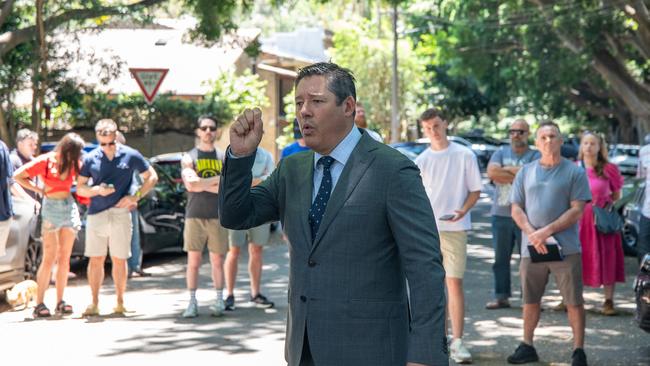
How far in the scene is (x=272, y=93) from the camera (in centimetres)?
4766

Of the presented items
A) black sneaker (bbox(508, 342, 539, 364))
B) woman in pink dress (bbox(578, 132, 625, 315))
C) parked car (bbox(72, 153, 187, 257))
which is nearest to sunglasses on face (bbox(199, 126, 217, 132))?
woman in pink dress (bbox(578, 132, 625, 315))

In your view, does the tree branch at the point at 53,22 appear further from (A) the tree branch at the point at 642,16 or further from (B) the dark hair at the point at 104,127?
(A) the tree branch at the point at 642,16

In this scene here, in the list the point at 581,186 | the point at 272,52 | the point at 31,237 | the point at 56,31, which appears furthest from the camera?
the point at 272,52

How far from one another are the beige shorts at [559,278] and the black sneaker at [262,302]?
358 cm

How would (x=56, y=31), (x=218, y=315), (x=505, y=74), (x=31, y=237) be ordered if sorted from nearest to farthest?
(x=218, y=315) → (x=31, y=237) → (x=56, y=31) → (x=505, y=74)

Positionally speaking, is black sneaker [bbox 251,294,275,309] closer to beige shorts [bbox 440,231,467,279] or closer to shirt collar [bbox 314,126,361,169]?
beige shorts [bbox 440,231,467,279]

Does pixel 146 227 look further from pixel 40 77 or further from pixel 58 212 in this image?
pixel 58 212

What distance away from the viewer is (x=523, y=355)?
29.2ft

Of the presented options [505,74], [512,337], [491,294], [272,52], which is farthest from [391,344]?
[272,52]

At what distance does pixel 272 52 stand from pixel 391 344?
42908 millimetres

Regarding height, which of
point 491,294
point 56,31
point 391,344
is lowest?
point 491,294

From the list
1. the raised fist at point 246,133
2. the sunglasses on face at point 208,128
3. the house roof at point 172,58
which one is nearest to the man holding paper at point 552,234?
the sunglasses on face at point 208,128

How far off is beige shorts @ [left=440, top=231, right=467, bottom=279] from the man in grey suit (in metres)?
4.97

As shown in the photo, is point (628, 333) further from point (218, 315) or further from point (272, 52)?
point (272, 52)
